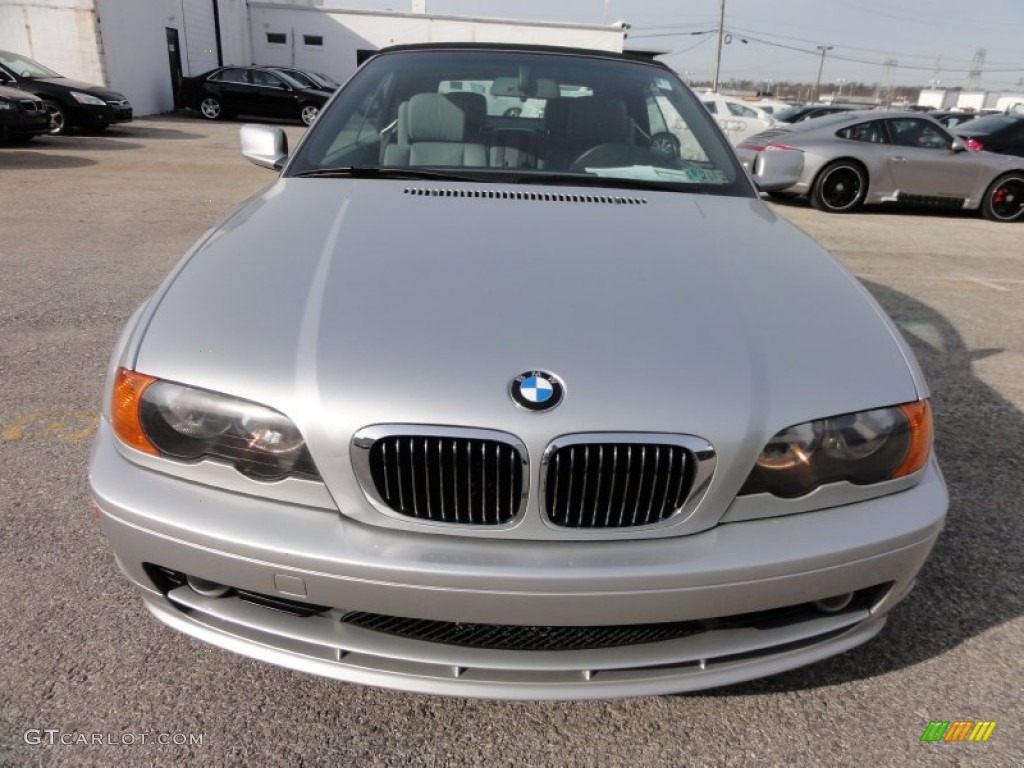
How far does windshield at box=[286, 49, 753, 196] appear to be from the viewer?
8.98ft

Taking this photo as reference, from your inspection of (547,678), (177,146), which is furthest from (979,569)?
(177,146)

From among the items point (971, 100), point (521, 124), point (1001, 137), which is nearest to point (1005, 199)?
point (1001, 137)

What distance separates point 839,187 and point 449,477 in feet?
32.8

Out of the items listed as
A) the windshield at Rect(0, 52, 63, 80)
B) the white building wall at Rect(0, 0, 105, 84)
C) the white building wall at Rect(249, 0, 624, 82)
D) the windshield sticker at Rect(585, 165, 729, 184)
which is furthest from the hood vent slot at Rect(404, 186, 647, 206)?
the white building wall at Rect(249, 0, 624, 82)

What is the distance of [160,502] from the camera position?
155cm

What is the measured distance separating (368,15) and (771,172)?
30.6m

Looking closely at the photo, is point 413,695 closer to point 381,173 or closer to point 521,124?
point 381,173

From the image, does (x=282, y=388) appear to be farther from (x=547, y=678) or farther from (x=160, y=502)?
(x=547, y=678)

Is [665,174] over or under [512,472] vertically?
over

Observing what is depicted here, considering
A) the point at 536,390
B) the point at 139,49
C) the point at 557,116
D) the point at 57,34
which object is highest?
the point at 57,34

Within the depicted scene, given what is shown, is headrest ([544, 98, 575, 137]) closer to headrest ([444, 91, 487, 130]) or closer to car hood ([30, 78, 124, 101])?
headrest ([444, 91, 487, 130])

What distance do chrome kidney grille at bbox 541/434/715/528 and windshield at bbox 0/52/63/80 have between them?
15.7m

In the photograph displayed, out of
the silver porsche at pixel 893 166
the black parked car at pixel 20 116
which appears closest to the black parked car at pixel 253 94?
the black parked car at pixel 20 116

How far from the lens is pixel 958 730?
1822 mm
